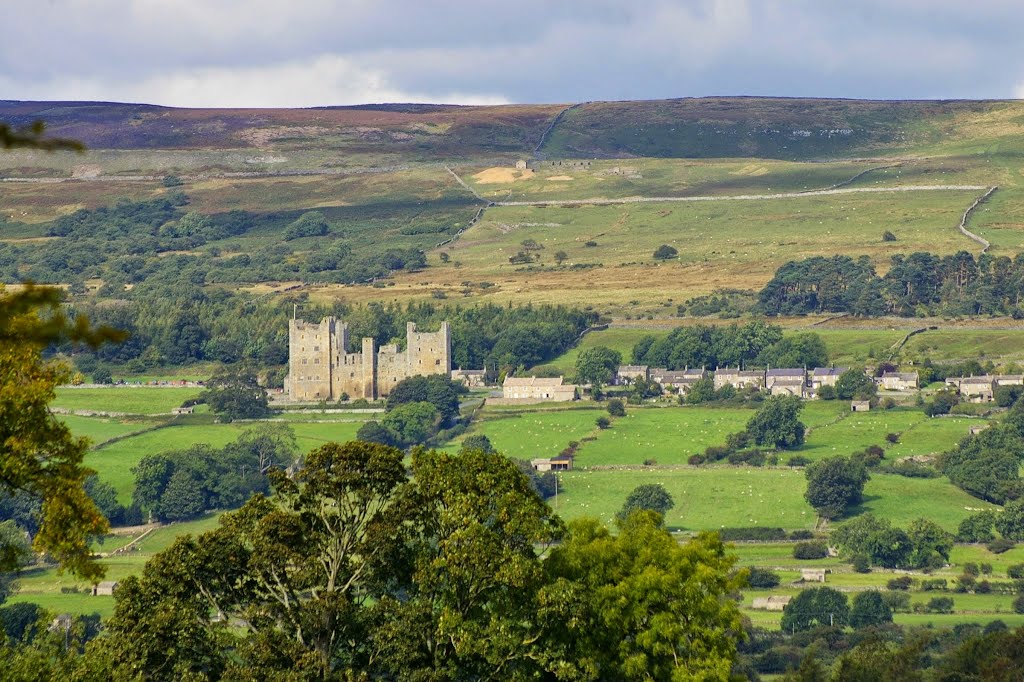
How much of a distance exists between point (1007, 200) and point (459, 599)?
160 m

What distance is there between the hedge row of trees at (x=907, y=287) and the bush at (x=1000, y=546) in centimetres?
6120

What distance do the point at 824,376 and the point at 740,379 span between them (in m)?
6.12

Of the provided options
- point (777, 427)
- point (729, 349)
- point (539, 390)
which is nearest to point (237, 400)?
point (539, 390)

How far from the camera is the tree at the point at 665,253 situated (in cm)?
17388

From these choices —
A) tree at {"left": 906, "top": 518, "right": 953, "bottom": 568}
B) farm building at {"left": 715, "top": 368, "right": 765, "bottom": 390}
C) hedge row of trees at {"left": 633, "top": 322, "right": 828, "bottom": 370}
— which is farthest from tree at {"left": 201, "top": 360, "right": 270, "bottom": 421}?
tree at {"left": 906, "top": 518, "right": 953, "bottom": 568}

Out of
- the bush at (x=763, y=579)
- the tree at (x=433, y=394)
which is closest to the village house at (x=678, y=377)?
the tree at (x=433, y=394)

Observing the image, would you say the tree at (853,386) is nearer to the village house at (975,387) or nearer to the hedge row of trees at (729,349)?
the village house at (975,387)

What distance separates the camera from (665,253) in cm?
17425

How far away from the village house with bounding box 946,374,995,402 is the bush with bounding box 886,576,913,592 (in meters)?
38.5

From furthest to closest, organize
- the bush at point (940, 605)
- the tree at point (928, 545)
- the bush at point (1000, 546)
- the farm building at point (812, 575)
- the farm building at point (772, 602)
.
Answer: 1. the bush at point (1000, 546)
2. the tree at point (928, 545)
3. the farm building at point (812, 575)
4. the bush at point (940, 605)
5. the farm building at point (772, 602)

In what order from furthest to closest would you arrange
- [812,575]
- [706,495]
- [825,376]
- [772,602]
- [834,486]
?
1. [825,376]
2. [706,495]
3. [834,486]
4. [812,575]
5. [772,602]

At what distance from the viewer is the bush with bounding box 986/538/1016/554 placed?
84.0 m

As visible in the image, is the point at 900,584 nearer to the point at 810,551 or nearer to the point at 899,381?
the point at 810,551

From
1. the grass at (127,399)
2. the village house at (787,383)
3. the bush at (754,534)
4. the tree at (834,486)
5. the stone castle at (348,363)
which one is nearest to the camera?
the bush at (754,534)
